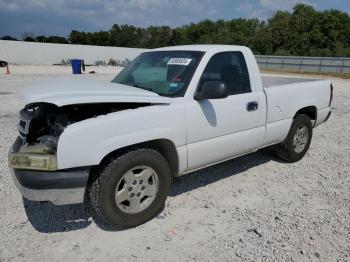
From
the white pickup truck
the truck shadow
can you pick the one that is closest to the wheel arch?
the white pickup truck

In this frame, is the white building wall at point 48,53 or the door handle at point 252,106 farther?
the white building wall at point 48,53

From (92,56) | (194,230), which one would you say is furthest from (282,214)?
(92,56)

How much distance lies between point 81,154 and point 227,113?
1843mm

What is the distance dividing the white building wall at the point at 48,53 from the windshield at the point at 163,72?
118 ft

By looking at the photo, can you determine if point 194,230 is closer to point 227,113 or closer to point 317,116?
point 227,113

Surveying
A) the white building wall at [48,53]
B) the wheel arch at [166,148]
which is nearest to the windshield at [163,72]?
the wheel arch at [166,148]

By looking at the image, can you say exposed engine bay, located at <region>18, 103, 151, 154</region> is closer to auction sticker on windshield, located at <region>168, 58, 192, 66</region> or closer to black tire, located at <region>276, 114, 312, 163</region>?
auction sticker on windshield, located at <region>168, 58, 192, 66</region>

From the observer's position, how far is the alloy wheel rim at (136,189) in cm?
346

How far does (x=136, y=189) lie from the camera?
11.6 ft

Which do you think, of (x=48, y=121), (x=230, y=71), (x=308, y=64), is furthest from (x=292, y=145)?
(x=308, y=64)

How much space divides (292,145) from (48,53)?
127 ft

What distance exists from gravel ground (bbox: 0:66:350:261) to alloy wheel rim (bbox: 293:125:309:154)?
510mm

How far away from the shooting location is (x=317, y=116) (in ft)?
19.1

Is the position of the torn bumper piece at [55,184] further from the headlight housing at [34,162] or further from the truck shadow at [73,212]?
the truck shadow at [73,212]
